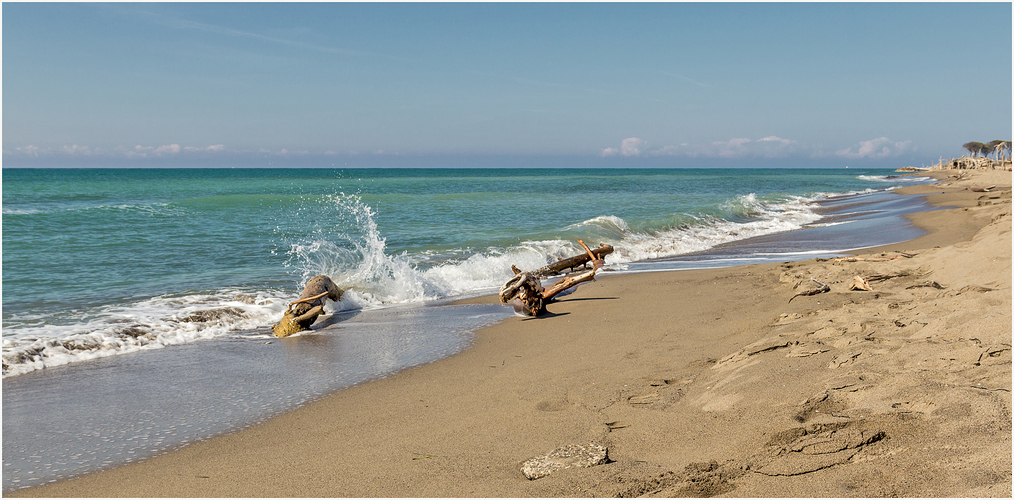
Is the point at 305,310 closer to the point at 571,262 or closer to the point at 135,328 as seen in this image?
the point at 135,328

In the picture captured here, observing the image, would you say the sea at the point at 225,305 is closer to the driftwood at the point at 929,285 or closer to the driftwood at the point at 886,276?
the driftwood at the point at 886,276

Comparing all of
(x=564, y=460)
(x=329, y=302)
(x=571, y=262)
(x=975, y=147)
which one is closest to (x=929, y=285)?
(x=571, y=262)

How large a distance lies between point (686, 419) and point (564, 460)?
929 millimetres

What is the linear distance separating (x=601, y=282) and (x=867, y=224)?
12.5 m

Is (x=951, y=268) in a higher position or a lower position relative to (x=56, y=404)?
higher

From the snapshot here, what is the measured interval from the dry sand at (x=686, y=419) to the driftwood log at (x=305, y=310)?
258cm

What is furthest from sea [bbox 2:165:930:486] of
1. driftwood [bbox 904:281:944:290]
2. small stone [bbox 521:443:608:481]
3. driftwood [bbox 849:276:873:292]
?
driftwood [bbox 904:281:944:290]

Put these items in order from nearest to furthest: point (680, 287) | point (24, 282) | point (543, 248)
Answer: point (680, 287), point (24, 282), point (543, 248)

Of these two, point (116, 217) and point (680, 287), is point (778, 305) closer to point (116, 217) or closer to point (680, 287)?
point (680, 287)

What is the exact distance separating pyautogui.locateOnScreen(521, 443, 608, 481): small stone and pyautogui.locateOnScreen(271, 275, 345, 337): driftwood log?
4.94 metres

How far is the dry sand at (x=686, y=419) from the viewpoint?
2.57 metres

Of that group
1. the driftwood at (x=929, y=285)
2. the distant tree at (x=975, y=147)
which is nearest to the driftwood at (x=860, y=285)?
the driftwood at (x=929, y=285)

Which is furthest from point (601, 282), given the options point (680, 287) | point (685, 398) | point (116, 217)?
point (116, 217)

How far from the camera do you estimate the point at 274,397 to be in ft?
15.5
